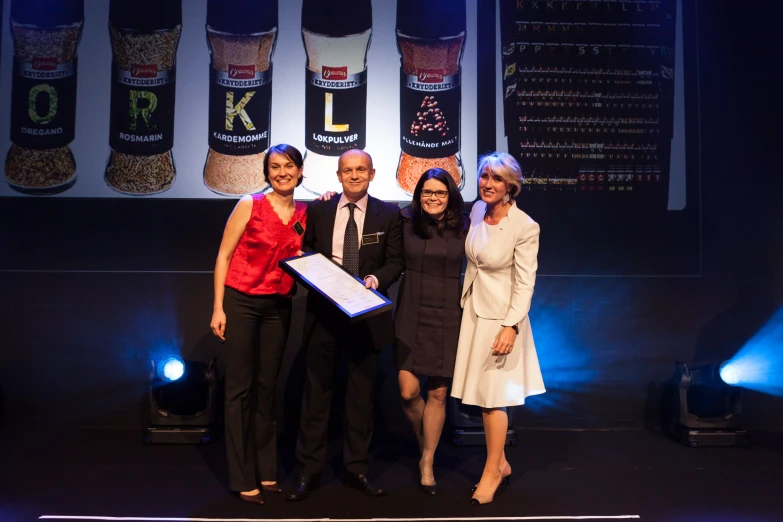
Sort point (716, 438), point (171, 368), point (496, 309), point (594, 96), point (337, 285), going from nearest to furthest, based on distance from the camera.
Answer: point (337, 285) → point (496, 309) → point (171, 368) → point (716, 438) → point (594, 96)

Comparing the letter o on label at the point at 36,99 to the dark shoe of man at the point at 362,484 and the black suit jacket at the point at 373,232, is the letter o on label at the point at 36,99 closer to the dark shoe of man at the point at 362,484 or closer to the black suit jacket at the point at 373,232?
the black suit jacket at the point at 373,232

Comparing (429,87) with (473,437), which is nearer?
(473,437)

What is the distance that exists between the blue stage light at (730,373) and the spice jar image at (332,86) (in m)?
2.44

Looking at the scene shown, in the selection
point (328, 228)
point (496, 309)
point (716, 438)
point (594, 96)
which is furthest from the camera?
point (594, 96)

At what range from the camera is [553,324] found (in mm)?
4250

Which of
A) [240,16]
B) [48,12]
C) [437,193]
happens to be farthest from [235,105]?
[437,193]

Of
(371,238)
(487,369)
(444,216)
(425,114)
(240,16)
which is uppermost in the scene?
(240,16)

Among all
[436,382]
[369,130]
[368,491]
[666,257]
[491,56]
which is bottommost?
[368,491]

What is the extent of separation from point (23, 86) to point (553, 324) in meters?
3.51

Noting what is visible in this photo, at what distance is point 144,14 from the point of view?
4121mm

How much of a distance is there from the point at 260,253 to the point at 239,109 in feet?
4.96

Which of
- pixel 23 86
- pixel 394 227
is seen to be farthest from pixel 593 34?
pixel 23 86

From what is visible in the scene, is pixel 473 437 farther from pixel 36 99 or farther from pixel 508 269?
pixel 36 99

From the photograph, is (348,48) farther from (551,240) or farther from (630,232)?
(630,232)
